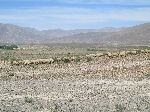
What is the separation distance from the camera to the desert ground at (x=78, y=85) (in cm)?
1883

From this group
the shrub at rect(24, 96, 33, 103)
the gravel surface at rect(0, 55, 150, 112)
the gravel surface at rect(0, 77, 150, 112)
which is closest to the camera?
the gravel surface at rect(0, 77, 150, 112)

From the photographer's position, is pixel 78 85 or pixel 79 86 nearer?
pixel 79 86

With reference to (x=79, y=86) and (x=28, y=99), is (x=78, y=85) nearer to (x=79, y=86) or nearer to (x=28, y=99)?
(x=79, y=86)

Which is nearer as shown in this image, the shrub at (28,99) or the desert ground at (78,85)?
the desert ground at (78,85)

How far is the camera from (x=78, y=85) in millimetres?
26391

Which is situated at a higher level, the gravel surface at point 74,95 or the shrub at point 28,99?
the shrub at point 28,99

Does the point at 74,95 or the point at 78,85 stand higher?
the point at 74,95

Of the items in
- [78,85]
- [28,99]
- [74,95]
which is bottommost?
[78,85]

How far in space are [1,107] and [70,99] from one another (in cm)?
385

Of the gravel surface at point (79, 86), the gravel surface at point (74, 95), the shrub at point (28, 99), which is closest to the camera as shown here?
the gravel surface at point (74, 95)

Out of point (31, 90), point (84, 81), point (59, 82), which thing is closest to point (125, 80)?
point (84, 81)

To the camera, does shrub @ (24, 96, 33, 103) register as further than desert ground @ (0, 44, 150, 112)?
Yes

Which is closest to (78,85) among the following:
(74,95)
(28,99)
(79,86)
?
(79,86)

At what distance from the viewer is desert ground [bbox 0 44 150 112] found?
18828 millimetres
